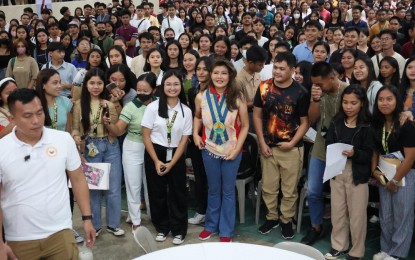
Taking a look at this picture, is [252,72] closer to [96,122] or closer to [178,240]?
[96,122]

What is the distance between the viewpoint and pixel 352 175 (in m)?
4.39

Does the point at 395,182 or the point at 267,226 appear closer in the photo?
the point at 395,182

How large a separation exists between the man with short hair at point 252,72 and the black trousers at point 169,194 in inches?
42.7

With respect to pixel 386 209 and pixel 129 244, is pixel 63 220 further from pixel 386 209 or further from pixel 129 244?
pixel 386 209

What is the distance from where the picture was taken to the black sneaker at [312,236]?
4.82 metres

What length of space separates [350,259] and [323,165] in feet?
2.75

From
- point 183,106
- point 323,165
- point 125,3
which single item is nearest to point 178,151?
point 183,106

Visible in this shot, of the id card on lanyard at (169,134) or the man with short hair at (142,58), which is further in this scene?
the man with short hair at (142,58)

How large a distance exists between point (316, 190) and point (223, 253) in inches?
79.8

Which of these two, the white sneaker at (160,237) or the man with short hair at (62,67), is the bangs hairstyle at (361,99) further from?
the man with short hair at (62,67)

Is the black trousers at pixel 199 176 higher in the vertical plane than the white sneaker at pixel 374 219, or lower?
higher

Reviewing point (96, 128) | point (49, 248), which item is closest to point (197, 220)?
point (96, 128)

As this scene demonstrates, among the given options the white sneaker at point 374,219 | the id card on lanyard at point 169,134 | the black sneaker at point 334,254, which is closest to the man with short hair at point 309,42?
the white sneaker at point 374,219

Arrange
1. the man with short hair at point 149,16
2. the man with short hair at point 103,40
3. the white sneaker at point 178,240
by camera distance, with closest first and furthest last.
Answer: the white sneaker at point 178,240, the man with short hair at point 103,40, the man with short hair at point 149,16
